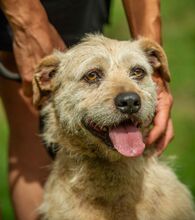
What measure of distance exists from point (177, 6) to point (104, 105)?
885 cm

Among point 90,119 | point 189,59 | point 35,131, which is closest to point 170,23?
point 189,59

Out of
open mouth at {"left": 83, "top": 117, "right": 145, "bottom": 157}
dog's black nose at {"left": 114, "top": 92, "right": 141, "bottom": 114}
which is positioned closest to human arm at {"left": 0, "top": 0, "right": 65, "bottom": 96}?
open mouth at {"left": 83, "top": 117, "right": 145, "bottom": 157}

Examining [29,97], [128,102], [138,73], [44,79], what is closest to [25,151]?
[29,97]

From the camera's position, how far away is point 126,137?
559 centimetres

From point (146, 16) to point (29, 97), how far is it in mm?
933

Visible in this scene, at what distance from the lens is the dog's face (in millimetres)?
5590

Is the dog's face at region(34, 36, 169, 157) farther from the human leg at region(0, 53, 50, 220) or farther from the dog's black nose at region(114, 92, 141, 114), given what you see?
the human leg at region(0, 53, 50, 220)

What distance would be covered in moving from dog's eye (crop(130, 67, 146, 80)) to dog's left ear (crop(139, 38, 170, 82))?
193mm

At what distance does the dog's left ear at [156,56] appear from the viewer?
6.10 metres

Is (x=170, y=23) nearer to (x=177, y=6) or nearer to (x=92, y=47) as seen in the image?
(x=177, y=6)

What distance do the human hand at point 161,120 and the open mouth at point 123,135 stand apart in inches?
9.7

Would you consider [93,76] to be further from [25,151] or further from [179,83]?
[179,83]

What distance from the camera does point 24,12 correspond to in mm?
5883

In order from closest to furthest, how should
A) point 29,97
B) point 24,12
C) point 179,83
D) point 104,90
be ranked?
point 104,90 < point 24,12 < point 29,97 < point 179,83
